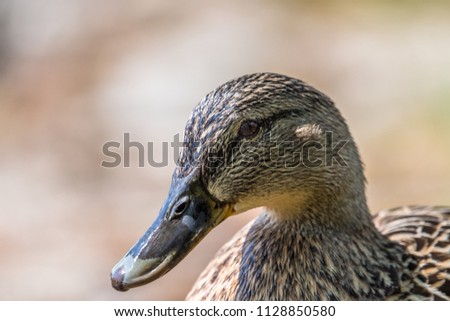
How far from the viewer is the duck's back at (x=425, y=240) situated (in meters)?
2.72

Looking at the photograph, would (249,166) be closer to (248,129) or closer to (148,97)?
(248,129)

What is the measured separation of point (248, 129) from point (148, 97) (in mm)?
3010

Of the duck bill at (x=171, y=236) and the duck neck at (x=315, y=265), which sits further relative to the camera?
the duck neck at (x=315, y=265)

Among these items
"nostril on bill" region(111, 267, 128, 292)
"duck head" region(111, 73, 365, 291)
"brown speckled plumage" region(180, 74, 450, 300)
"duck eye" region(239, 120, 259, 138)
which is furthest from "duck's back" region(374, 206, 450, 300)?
"nostril on bill" region(111, 267, 128, 292)

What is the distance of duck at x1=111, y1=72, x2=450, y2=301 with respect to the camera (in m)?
2.43

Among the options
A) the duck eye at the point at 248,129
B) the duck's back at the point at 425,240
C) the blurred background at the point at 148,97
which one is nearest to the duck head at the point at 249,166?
the duck eye at the point at 248,129

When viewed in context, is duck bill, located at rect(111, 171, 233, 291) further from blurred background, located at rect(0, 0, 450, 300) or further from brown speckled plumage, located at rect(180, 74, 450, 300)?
blurred background, located at rect(0, 0, 450, 300)

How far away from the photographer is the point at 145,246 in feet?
7.93

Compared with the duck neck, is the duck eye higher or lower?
higher

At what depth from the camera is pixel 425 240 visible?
9.62 ft

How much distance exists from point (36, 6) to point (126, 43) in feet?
2.53

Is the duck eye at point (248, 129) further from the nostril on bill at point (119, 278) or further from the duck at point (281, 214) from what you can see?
the nostril on bill at point (119, 278)

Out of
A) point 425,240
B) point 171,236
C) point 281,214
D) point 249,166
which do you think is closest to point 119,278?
point 171,236
